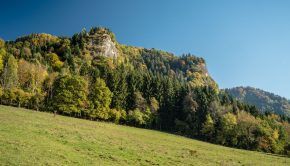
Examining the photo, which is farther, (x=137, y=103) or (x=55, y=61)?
(x=55, y=61)

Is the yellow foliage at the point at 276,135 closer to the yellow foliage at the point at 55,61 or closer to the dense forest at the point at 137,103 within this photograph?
the dense forest at the point at 137,103

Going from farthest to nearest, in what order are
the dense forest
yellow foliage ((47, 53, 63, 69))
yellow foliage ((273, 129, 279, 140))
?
yellow foliage ((47, 53, 63, 69)), yellow foliage ((273, 129, 279, 140)), the dense forest

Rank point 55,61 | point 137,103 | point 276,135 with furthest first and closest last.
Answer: point 55,61
point 137,103
point 276,135

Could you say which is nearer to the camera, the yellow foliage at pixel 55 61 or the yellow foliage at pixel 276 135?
the yellow foliage at pixel 276 135

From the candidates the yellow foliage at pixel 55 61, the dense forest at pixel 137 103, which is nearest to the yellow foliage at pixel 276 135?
the dense forest at pixel 137 103

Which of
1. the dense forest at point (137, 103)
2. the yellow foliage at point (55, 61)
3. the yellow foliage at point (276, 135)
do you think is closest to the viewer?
the dense forest at point (137, 103)

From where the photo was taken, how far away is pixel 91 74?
12656 centimetres

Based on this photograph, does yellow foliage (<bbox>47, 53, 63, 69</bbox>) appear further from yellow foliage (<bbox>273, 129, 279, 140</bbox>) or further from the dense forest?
yellow foliage (<bbox>273, 129, 279, 140</bbox>)

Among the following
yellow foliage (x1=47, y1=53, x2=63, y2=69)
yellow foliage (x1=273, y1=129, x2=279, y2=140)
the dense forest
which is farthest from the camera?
yellow foliage (x1=47, y1=53, x2=63, y2=69)

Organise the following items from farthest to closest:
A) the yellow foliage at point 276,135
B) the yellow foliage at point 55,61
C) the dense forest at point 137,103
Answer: the yellow foliage at point 55,61 → the yellow foliage at point 276,135 → the dense forest at point 137,103

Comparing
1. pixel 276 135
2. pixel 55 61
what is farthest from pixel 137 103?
pixel 55 61

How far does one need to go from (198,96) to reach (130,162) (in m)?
104

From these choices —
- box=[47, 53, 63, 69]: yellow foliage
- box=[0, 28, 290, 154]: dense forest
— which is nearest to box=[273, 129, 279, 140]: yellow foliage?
box=[0, 28, 290, 154]: dense forest

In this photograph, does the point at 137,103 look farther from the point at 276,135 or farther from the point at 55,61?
the point at 55,61
